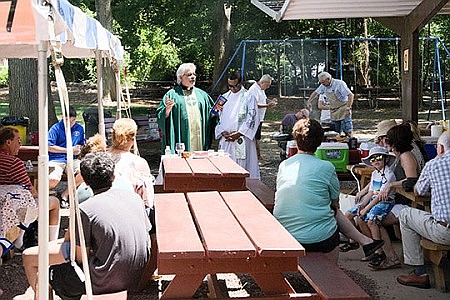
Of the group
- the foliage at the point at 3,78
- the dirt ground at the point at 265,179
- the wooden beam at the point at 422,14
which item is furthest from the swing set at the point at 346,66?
the wooden beam at the point at 422,14

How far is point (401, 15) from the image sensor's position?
9.06 meters

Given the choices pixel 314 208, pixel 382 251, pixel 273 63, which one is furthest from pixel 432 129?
pixel 273 63

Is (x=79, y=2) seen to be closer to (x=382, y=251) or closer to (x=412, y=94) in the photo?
(x=412, y=94)

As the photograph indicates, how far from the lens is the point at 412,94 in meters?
8.84

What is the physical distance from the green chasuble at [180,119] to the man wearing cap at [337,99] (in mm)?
5181

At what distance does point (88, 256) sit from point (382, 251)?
2.84m

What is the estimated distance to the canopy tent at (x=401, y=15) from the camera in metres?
8.51

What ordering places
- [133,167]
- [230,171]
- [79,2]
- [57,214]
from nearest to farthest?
[133,167], [230,171], [57,214], [79,2]

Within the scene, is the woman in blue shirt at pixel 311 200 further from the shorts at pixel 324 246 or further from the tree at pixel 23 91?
the tree at pixel 23 91

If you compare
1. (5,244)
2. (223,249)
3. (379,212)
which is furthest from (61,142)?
(223,249)

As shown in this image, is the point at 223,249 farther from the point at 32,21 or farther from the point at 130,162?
the point at 130,162

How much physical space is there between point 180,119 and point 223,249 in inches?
172

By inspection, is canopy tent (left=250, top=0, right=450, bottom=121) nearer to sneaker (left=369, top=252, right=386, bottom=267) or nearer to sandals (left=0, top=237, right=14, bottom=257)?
sneaker (left=369, top=252, right=386, bottom=267)

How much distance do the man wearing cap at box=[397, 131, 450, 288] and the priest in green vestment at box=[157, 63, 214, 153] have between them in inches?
120
